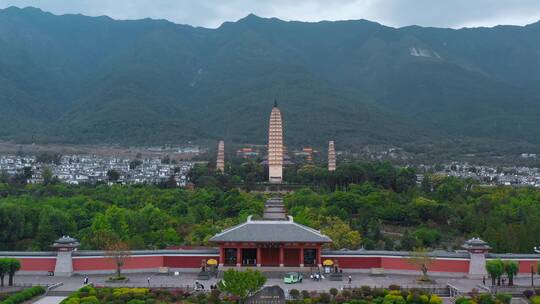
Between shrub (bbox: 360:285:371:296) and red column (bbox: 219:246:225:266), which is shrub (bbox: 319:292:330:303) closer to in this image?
shrub (bbox: 360:285:371:296)

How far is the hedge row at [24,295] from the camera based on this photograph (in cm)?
2553

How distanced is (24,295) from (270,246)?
1063 centimetres

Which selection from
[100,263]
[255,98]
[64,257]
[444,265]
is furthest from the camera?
[255,98]

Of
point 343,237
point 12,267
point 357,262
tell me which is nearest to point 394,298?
point 357,262

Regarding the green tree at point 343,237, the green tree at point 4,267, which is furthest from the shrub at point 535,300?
the green tree at point 4,267

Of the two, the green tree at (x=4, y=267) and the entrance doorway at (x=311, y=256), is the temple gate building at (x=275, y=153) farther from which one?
the green tree at (x=4, y=267)

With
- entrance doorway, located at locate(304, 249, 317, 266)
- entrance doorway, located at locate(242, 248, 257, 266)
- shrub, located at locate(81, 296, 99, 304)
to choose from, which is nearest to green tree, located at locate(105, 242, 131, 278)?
entrance doorway, located at locate(242, 248, 257, 266)

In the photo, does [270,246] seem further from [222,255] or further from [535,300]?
[535,300]

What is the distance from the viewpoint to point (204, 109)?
15775cm

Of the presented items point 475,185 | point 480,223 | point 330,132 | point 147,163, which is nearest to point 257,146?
point 330,132

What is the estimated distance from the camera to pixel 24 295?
26.4 m

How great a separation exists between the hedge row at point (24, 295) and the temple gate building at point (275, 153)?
55269 millimetres

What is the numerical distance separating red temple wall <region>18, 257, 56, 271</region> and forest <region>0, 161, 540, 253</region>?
4.47 meters

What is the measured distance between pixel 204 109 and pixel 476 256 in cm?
12919
